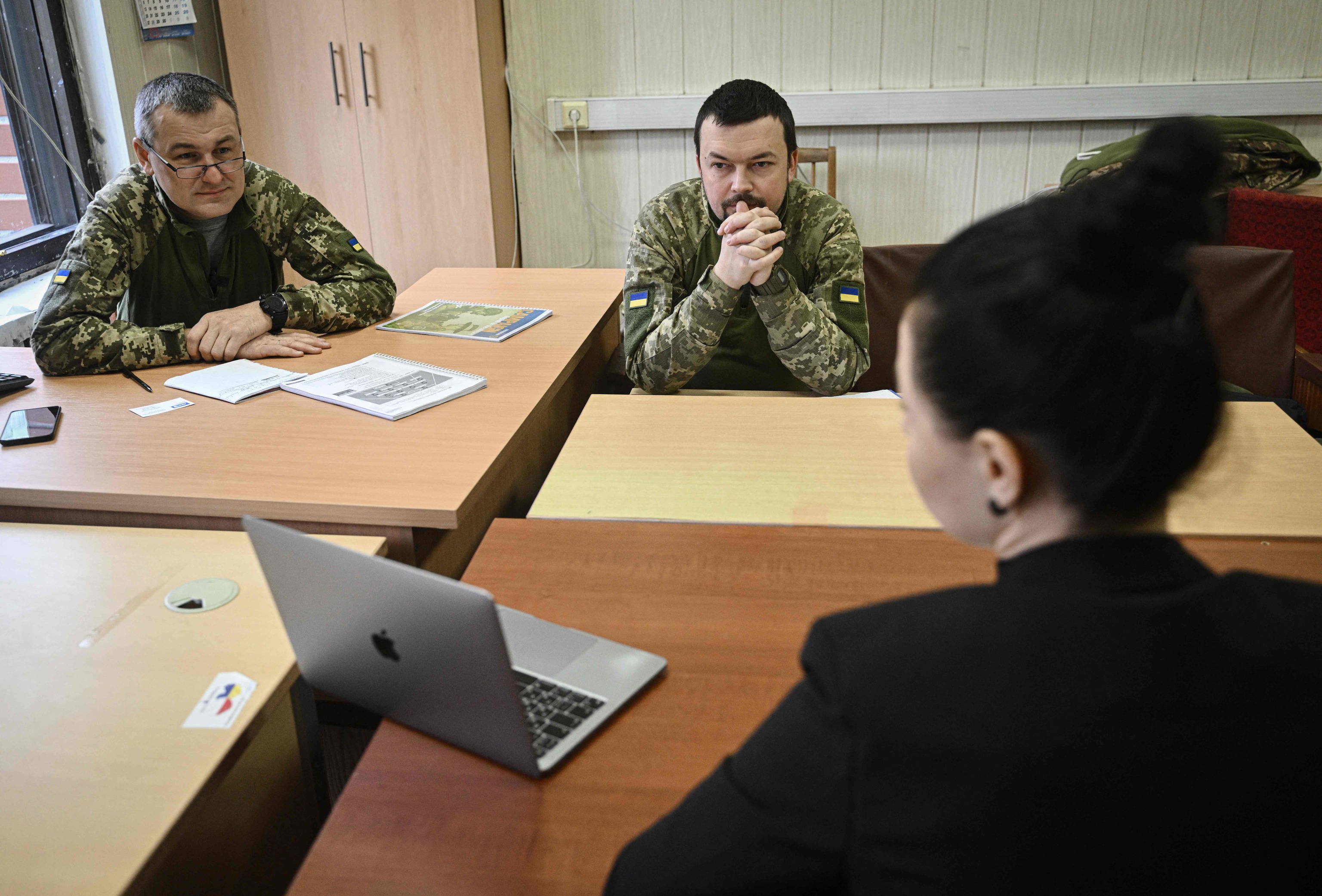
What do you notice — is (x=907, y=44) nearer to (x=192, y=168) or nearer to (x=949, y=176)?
(x=949, y=176)

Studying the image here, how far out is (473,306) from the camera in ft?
7.82

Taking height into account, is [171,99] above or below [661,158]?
above

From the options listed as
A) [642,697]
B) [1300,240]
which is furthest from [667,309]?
[1300,240]

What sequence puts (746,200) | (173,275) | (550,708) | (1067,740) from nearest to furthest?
(1067,740) → (550,708) → (746,200) → (173,275)

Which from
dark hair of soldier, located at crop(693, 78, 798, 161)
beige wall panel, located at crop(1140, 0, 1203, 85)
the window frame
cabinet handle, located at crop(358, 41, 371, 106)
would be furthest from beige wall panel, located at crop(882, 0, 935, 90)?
the window frame

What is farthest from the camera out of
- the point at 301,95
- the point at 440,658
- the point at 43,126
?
the point at 301,95

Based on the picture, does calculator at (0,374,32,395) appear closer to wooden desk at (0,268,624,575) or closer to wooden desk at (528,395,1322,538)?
wooden desk at (0,268,624,575)

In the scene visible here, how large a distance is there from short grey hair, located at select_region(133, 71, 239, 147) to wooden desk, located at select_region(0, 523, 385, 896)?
993mm

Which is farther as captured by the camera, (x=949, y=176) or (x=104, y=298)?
(x=949, y=176)

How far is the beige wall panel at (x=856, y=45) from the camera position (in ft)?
11.7

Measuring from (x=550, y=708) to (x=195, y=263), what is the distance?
1.76 meters

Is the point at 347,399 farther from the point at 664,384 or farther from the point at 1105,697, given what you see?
the point at 1105,697

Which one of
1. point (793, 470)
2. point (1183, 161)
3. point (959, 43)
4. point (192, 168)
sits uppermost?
point (959, 43)

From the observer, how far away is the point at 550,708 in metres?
0.96
